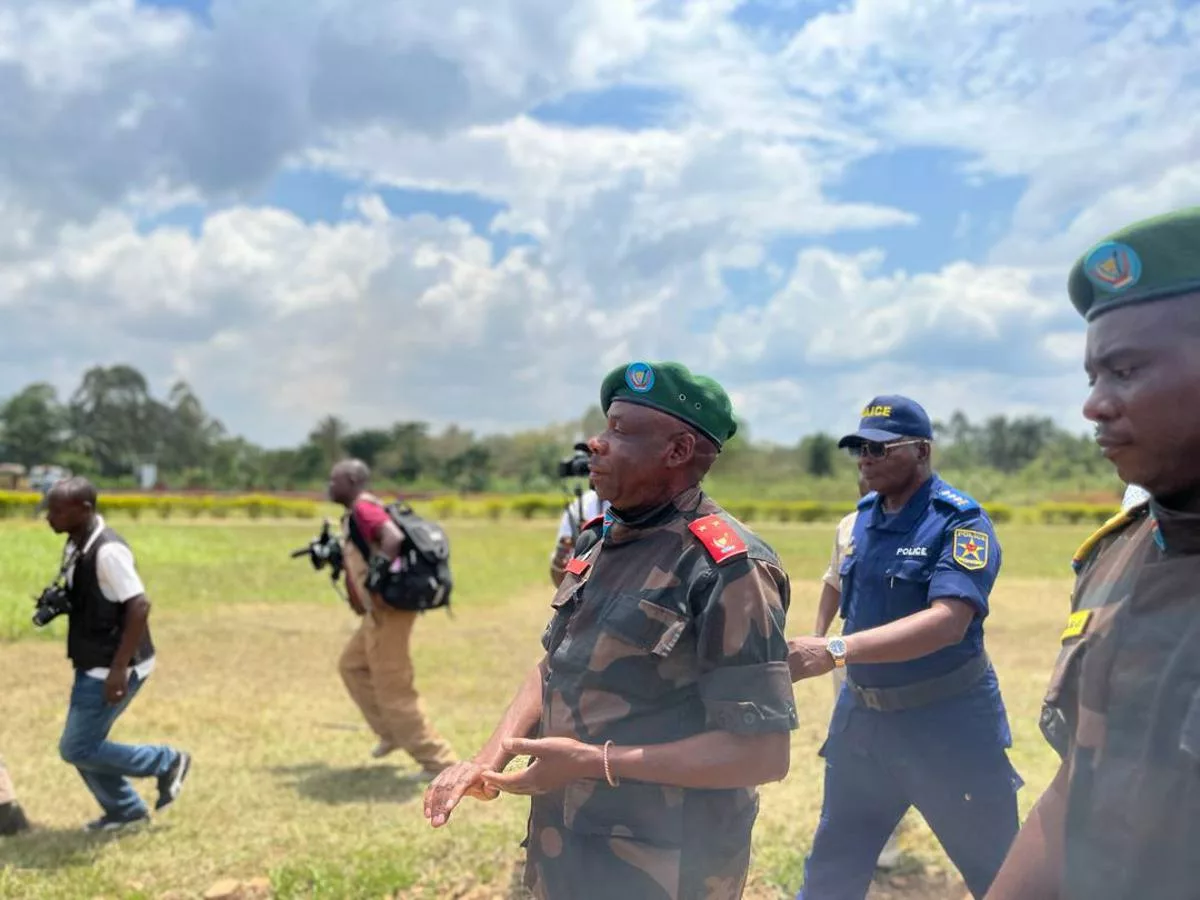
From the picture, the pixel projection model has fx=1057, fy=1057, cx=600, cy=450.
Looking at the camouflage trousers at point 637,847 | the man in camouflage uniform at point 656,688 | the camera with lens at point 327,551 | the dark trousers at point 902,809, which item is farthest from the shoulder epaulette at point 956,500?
the camera with lens at point 327,551

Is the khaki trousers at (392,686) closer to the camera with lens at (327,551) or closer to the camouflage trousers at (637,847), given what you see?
the camera with lens at (327,551)

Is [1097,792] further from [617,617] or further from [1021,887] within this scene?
[617,617]

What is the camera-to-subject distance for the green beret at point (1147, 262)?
4.09ft

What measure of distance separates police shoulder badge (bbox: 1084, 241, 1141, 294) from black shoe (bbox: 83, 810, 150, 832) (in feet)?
18.2

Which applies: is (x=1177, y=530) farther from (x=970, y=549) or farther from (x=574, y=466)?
(x=574, y=466)

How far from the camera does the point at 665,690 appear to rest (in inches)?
84.6

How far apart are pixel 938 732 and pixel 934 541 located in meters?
0.59

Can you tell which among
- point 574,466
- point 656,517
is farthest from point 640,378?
point 574,466

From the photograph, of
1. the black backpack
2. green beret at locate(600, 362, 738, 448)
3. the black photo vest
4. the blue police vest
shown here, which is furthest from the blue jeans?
green beret at locate(600, 362, 738, 448)

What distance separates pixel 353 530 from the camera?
653 cm

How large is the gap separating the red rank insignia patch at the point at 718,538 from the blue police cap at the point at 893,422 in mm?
1435

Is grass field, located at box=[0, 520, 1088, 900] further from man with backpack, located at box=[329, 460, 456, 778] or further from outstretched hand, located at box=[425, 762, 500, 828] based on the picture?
outstretched hand, located at box=[425, 762, 500, 828]

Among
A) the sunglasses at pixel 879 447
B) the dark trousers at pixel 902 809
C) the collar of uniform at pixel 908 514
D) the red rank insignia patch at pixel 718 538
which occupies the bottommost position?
the dark trousers at pixel 902 809

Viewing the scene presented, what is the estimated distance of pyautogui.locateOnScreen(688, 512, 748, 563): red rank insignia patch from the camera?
2.13m
